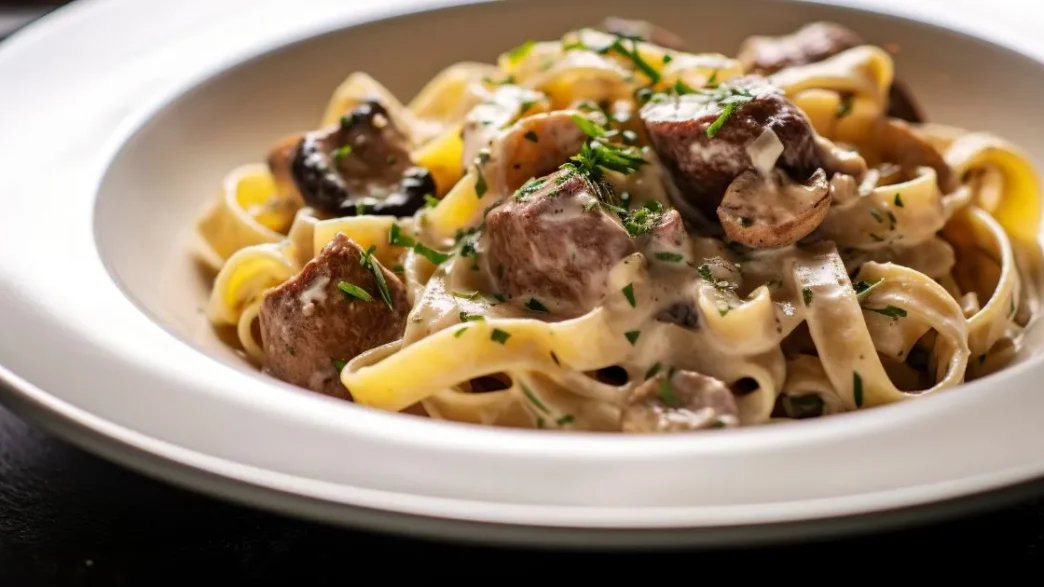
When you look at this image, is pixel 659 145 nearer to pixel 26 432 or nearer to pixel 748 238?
pixel 748 238

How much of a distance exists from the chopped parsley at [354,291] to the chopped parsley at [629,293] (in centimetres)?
79

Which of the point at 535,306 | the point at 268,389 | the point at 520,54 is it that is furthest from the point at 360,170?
the point at 268,389

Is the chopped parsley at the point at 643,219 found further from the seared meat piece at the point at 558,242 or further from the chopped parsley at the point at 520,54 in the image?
the chopped parsley at the point at 520,54

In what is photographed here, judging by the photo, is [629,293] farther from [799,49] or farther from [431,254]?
[799,49]

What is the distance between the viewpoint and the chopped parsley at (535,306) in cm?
331

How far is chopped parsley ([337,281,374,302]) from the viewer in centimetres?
338

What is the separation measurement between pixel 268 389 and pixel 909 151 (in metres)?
2.65

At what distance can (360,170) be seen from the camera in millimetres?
4125

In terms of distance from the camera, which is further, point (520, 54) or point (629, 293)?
point (520, 54)

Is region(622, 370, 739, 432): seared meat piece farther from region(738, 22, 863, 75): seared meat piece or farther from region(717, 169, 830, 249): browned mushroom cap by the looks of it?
region(738, 22, 863, 75): seared meat piece

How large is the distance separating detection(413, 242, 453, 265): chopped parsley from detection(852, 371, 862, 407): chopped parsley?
4.14ft

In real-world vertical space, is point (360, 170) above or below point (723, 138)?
below

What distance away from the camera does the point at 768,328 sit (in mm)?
3119

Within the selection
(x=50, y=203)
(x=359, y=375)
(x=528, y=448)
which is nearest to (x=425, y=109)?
(x=50, y=203)
